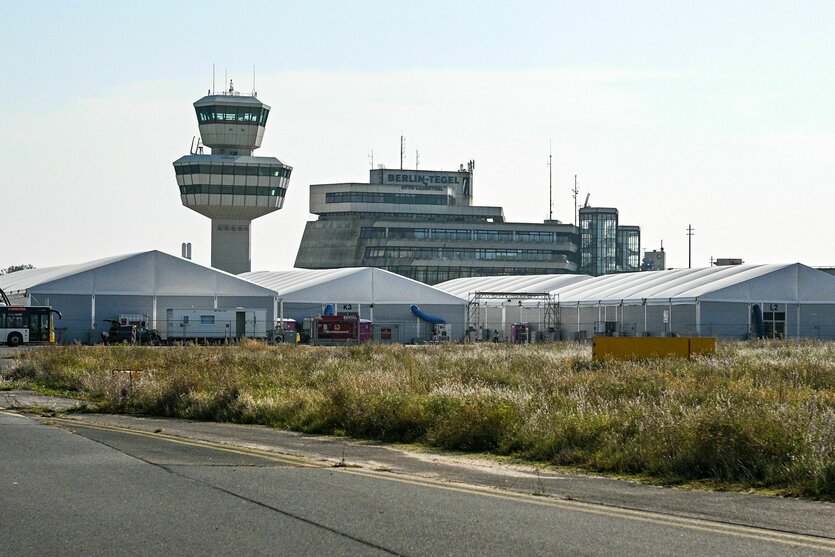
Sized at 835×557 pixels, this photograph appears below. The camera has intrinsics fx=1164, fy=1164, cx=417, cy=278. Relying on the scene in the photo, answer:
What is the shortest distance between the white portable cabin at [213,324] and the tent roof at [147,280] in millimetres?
1838

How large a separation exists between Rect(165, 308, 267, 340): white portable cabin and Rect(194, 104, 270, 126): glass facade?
152 feet

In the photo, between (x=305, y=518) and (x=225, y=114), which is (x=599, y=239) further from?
(x=305, y=518)

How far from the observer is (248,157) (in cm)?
11256

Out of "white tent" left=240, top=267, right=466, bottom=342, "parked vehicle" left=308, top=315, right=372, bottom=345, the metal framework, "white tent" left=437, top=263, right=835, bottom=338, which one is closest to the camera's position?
"white tent" left=437, top=263, right=835, bottom=338

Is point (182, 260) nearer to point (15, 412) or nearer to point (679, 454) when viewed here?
point (15, 412)

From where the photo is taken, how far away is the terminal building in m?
141

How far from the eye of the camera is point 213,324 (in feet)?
230

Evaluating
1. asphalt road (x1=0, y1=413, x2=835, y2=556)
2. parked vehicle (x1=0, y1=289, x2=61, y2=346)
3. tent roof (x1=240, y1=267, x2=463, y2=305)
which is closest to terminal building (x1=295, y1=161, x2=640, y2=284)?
tent roof (x1=240, y1=267, x2=463, y2=305)

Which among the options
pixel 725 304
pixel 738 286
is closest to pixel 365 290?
pixel 725 304

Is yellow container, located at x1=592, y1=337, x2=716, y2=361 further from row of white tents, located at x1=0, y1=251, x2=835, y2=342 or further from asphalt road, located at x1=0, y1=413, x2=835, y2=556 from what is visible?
row of white tents, located at x1=0, y1=251, x2=835, y2=342

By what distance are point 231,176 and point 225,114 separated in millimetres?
6954

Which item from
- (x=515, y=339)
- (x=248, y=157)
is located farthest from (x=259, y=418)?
(x=248, y=157)

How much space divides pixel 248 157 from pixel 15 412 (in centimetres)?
9134

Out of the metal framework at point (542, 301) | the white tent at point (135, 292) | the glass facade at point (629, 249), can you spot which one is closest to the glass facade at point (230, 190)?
the metal framework at point (542, 301)
